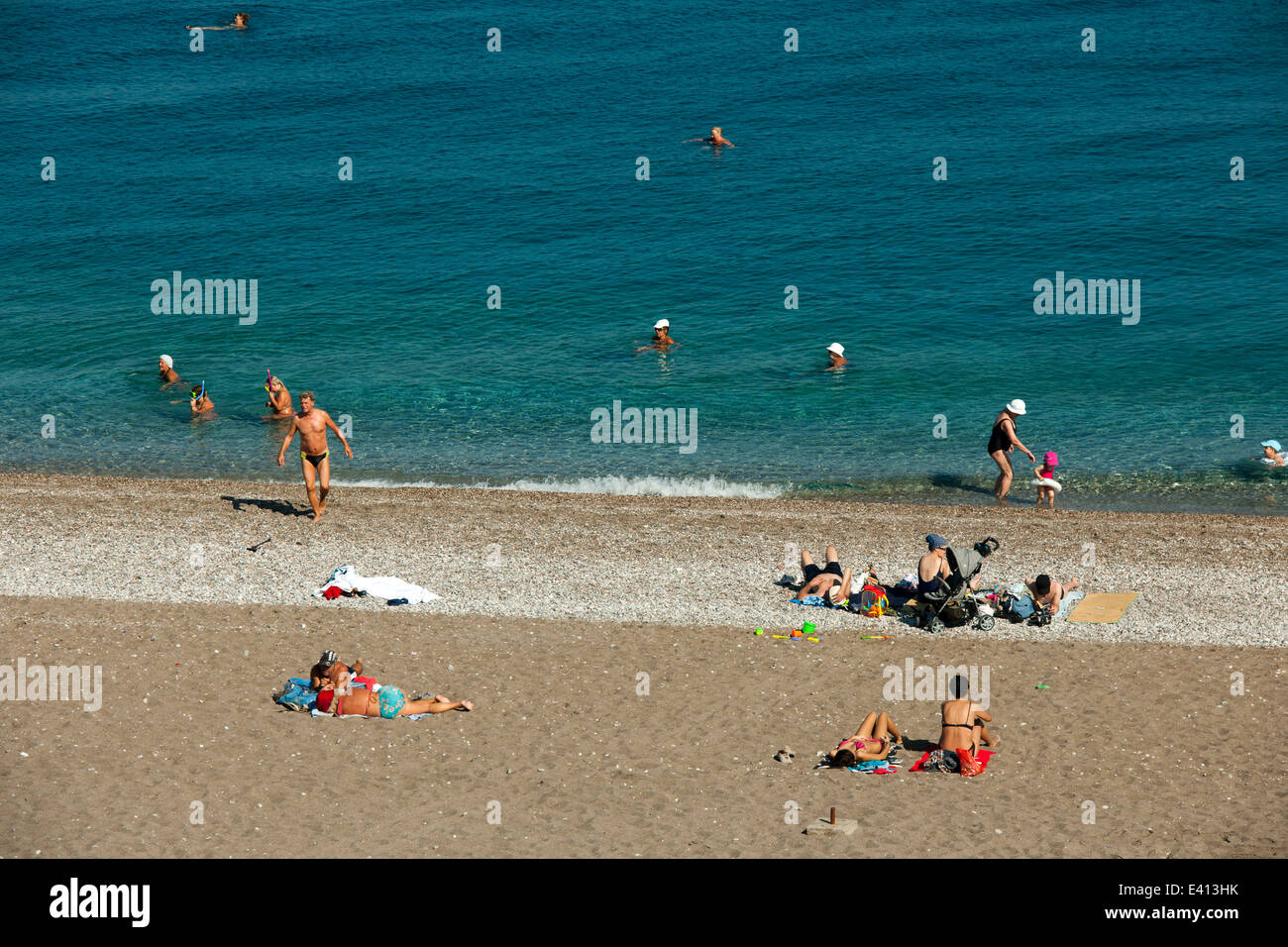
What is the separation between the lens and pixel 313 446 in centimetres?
1998

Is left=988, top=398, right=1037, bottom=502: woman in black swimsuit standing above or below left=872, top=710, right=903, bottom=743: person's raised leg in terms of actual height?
above

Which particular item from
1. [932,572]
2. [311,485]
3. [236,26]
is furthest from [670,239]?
[236,26]

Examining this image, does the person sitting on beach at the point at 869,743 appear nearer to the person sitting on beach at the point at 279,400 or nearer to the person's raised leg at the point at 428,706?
the person's raised leg at the point at 428,706

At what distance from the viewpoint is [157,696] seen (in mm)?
14719

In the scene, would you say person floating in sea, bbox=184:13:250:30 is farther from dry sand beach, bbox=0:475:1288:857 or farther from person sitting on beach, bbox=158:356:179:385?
dry sand beach, bbox=0:475:1288:857

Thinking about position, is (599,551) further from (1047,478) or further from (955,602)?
(1047,478)

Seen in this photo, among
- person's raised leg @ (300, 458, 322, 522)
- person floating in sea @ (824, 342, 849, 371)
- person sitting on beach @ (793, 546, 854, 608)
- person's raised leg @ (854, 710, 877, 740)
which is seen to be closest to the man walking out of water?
person's raised leg @ (300, 458, 322, 522)

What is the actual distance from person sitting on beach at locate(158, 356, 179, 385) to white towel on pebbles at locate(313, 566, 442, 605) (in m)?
14.8

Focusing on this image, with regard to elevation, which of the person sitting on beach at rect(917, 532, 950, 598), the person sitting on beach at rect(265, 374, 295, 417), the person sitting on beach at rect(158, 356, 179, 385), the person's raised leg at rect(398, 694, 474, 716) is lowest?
the person's raised leg at rect(398, 694, 474, 716)

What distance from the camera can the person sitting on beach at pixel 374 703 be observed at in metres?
14.2

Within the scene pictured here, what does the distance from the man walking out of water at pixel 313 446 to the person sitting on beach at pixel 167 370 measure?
11.2 m

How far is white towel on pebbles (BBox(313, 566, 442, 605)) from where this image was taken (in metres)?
17.6

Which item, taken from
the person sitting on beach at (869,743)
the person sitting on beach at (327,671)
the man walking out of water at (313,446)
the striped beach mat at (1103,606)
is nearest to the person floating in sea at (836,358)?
the striped beach mat at (1103,606)
